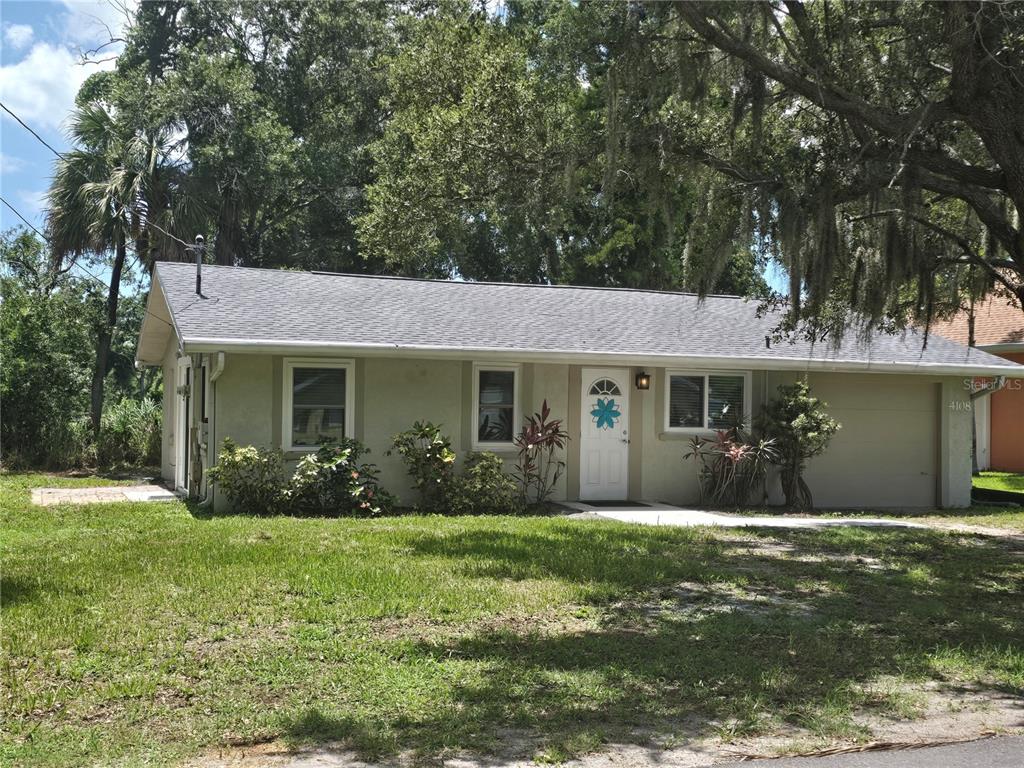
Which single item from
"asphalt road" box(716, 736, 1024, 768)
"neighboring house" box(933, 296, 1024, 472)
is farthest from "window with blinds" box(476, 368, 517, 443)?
"neighboring house" box(933, 296, 1024, 472)

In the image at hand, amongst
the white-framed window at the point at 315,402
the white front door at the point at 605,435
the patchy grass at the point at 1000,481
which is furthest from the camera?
the patchy grass at the point at 1000,481

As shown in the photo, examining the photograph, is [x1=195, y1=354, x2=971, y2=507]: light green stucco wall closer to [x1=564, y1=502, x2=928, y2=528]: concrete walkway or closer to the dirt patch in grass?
[x1=564, y1=502, x2=928, y2=528]: concrete walkway

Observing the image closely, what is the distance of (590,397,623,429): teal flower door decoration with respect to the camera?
46.1 feet

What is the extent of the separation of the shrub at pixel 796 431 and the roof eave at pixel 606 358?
51 centimetres

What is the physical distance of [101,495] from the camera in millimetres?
13531

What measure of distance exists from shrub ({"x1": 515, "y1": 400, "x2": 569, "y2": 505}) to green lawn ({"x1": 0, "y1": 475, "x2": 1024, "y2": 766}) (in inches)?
131

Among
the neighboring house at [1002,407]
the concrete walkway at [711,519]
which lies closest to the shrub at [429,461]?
the concrete walkway at [711,519]

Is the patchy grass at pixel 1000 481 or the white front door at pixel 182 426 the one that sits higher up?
the white front door at pixel 182 426

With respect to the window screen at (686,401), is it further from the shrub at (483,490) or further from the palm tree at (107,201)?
the palm tree at (107,201)

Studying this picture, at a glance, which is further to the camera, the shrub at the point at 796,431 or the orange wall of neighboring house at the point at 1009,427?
the orange wall of neighboring house at the point at 1009,427

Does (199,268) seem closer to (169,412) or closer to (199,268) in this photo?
(199,268)

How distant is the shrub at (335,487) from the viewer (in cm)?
1190

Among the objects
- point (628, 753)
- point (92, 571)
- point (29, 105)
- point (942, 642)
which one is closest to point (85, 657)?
point (92, 571)

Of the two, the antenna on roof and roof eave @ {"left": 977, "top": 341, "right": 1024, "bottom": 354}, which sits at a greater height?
the antenna on roof
